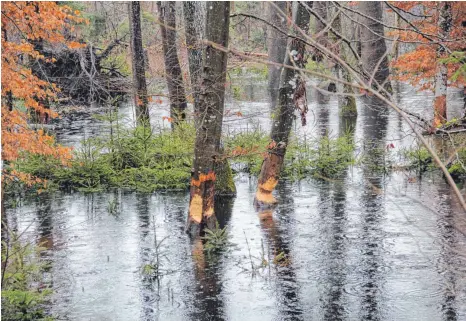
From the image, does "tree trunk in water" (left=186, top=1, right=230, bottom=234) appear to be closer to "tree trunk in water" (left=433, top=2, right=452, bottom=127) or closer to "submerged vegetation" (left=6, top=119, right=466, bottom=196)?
"submerged vegetation" (left=6, top=119, right=466, bottom=196)

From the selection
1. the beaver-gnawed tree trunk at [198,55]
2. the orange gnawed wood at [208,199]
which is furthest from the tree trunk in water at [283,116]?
the orange gnawed wood at [208,199]

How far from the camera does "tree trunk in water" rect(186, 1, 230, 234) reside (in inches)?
457

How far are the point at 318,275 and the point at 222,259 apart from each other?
1.68 metres

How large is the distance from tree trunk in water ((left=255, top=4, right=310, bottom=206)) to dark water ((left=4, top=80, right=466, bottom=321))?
51 centimetres

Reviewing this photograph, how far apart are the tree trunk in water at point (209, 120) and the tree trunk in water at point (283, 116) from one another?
6.56ft

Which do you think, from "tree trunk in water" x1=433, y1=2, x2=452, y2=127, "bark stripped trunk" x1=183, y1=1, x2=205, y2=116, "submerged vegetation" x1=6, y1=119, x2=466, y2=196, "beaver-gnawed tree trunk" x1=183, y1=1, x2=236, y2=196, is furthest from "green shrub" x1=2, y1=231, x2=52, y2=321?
"tree trunk in water" x1=433, y1=2, x2=452, y2=127

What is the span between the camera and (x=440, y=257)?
11.0m

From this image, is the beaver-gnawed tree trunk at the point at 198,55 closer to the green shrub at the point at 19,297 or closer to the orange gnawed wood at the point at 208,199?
the orange gnawed wood at the point at 208,199

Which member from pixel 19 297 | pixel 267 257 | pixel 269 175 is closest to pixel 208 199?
pixel 267 257

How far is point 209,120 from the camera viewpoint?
12.0 meters

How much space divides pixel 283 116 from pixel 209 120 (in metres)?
2.48

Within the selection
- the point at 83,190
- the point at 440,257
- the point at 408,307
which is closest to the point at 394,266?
the point at 440,257

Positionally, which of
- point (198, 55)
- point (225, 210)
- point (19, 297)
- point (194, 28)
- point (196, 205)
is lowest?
point (19, 297)

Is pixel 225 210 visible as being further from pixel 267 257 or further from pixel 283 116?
pixel 267 257
